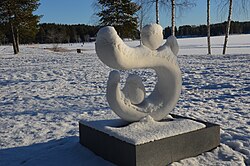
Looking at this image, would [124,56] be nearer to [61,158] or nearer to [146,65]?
[146,65]

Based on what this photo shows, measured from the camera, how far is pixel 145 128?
145 inches

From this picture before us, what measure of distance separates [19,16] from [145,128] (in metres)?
24.3

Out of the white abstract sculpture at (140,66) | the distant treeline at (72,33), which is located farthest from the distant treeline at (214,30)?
the white abstract sculpture at (140,66)

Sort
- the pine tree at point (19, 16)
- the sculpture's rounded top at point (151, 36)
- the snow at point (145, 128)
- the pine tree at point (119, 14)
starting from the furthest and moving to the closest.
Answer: the pine tree at point (119, 14) → the pine tree at point (19, 16) → the sculpture's rounded top at point (151, 36) → the snow at point (145, 128)

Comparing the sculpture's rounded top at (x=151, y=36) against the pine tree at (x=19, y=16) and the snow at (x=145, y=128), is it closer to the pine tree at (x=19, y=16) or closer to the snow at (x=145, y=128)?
the snow at (x=145, y=128)

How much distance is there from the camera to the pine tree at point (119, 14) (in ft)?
95.0

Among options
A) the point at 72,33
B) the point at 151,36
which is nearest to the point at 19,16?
the point at 151,36

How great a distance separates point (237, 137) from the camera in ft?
14.0

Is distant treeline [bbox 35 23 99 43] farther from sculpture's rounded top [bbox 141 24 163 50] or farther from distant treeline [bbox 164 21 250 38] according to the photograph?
sculpture's rounded top [bbox 141 24 163 50]

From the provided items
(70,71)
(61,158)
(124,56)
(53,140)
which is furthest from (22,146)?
(70,71)

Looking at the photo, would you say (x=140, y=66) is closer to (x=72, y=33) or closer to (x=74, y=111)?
(x=74, y=111)

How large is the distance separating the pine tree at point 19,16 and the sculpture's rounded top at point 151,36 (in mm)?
22415

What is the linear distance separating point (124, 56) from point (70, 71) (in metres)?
8.86

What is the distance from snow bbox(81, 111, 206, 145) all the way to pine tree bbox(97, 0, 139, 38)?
25.7 metres
